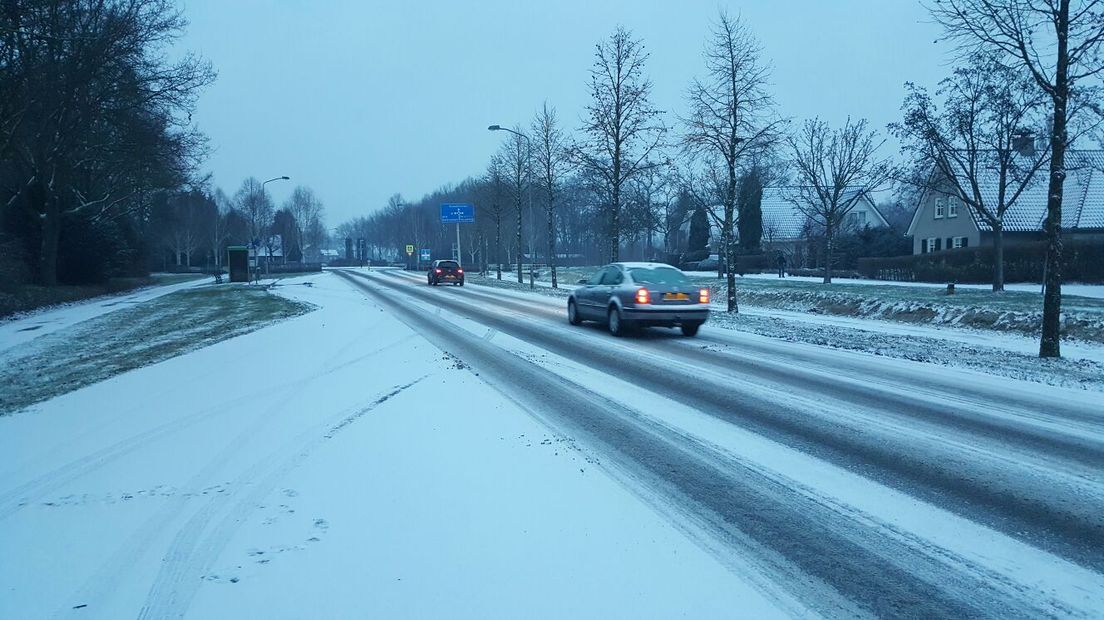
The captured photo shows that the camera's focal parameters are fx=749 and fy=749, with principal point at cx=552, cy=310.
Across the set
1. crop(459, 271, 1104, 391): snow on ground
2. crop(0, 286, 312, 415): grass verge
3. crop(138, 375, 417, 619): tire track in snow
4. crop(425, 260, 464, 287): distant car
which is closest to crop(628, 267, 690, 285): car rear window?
crop(459, 271, 1104, 391): snow on ground

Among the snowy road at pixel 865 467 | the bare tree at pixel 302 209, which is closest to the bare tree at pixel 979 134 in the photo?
the snowy road at pixel 865 467

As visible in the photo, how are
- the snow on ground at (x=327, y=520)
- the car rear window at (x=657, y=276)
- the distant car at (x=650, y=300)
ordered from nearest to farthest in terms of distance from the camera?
the snow on ground at (x=327, y=520)
the distant car at (x=650, y=300)
the car rear window at (x=657, y=276)

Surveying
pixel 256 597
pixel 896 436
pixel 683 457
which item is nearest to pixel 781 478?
pixel 683 457

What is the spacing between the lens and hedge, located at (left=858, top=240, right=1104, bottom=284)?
91.7 feet

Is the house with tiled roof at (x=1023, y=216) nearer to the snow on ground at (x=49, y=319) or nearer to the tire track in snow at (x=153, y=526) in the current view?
the tire track in snow at (x=153, y=526)

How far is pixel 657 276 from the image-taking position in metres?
16.1

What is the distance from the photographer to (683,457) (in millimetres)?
6445

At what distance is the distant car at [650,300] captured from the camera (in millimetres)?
15586

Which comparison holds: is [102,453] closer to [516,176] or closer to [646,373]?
[646,373]

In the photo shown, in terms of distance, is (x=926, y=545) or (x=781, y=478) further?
(x=781, y=478)

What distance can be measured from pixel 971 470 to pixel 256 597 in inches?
212

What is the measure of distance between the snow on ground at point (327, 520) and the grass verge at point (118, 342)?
2.27 metres

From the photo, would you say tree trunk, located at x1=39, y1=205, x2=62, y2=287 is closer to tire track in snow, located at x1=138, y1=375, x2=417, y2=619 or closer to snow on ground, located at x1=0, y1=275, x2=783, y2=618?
snow on ground, located at x1=0, y1=275, x2=783, y2=618

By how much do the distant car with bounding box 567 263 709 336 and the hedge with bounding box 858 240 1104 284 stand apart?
1553 centimetres
